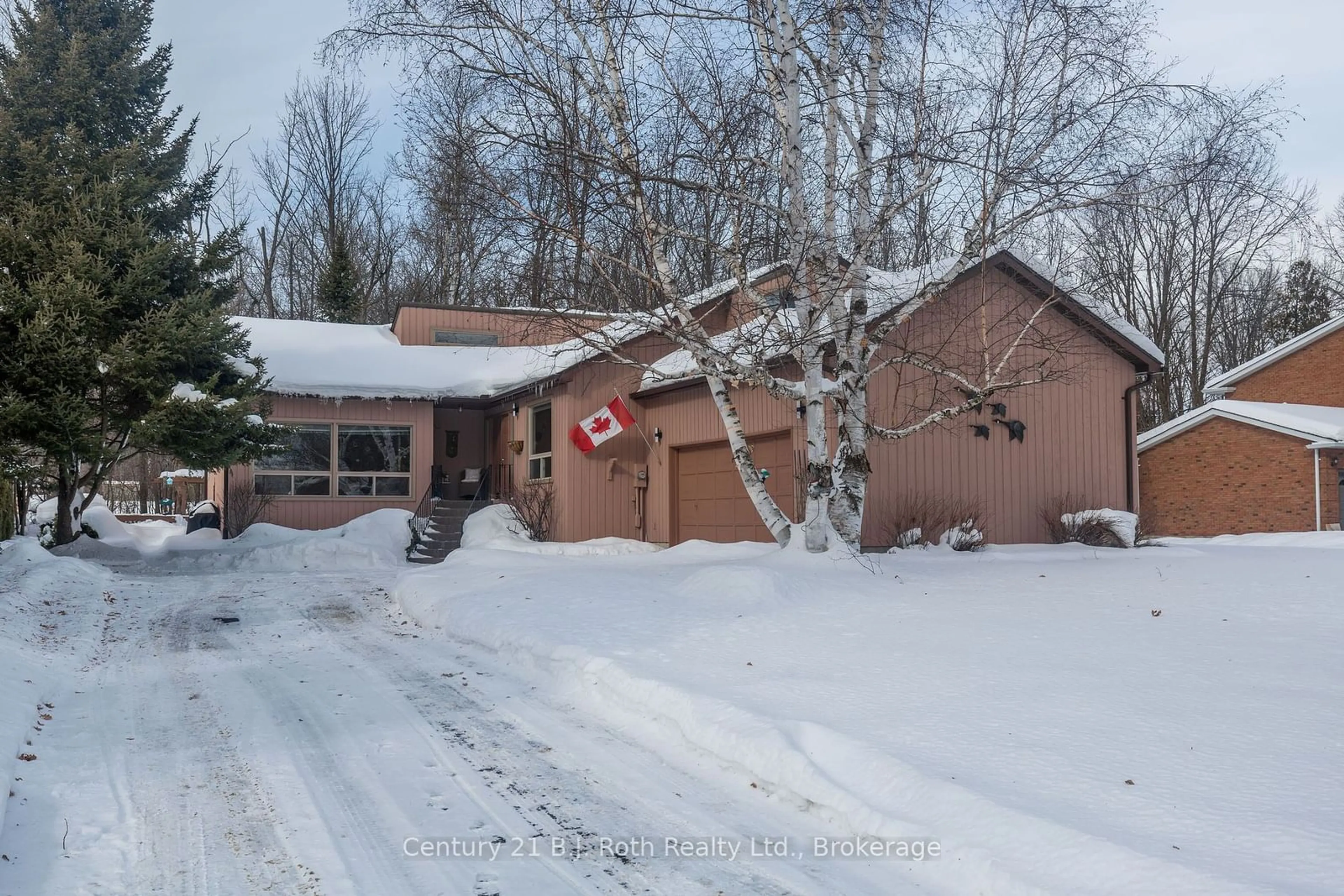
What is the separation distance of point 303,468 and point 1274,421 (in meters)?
20.6

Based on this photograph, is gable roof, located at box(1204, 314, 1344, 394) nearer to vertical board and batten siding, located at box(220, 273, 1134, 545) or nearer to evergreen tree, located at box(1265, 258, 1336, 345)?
evergreen tree, located at box(1265, 258, 1336, 345)

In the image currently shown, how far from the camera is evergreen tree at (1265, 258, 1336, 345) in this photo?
31.3 metres

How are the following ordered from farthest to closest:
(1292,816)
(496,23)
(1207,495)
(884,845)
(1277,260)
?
(1277,260) → (1207,495) → (496,23) → (884,845) → (1292,816)

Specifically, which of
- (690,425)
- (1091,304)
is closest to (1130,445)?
(1091,304)

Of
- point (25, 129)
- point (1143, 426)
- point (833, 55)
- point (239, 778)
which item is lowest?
point (239, 778)

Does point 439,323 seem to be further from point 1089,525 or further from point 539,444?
point 1089,525

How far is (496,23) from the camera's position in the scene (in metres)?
9.74

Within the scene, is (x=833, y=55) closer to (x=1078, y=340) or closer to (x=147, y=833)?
(x=1078, y=340)

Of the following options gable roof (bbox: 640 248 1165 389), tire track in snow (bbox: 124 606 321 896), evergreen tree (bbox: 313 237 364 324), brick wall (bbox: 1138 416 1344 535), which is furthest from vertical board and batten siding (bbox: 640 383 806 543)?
evergreen tree (bbox: 313 237 364 324)

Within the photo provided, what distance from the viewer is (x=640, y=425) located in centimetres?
1736

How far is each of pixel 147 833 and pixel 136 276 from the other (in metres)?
12.4

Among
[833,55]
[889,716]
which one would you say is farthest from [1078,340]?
[889,716]

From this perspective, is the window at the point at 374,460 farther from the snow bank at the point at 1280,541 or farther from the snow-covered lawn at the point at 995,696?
the snow bank at the point at 1280,541

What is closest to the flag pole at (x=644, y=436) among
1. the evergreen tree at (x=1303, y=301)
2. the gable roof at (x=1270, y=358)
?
the gable roof at (x=1270, y=358)
